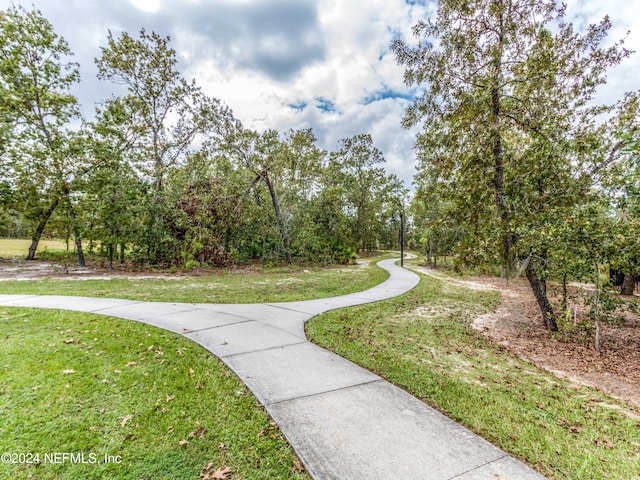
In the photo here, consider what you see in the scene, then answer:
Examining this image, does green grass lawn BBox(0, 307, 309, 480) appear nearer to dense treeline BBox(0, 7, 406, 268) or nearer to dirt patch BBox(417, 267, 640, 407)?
dirt patch BBox(417, 267, 640, 407)

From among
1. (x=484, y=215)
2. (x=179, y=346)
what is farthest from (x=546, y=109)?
(x=179, y=346)

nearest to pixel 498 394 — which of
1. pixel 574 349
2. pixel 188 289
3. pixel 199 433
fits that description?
pixel 574 349

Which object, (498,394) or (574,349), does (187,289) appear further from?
(574,349)

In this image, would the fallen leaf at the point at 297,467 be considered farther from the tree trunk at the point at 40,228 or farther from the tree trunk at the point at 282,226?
the tree trunk at the point at 40,228

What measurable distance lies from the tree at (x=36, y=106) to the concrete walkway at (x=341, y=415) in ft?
40.0

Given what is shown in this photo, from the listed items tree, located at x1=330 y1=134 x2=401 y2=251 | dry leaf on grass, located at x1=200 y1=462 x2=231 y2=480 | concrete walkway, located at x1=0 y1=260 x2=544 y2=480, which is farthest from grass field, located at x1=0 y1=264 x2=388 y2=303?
tree, located at x1=330 y1=134 x2=401 y2=251

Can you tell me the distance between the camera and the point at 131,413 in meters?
2.52

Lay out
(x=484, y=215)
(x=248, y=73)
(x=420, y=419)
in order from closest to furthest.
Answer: (x=420, y=419)
(x=484, y=215)
(x=248, y=73)

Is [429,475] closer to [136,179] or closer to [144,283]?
[144,283]

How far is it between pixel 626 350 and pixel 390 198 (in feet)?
94.7

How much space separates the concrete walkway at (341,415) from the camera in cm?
188

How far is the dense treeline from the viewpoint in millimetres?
12219

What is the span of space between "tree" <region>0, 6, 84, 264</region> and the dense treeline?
0.04 meters

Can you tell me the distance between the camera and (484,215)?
5785 mm
